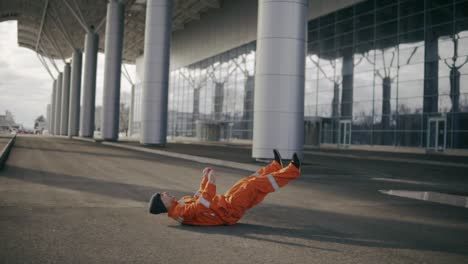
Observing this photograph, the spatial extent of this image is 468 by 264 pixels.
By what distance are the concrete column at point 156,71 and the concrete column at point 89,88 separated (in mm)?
24005

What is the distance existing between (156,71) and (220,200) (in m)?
27.4

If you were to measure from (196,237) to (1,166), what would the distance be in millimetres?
10165

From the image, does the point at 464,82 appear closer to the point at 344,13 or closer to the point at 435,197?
the point at 344,13

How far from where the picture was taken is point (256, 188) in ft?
18.1

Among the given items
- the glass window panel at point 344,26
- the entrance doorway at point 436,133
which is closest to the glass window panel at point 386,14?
the glass window panel at point 344,26

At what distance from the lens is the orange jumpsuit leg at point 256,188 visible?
5488mm

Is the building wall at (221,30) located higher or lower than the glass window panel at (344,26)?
higher

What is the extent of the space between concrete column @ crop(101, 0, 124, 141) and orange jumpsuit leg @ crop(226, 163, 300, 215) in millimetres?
39893

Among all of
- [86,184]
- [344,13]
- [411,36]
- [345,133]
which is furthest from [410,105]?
[86,184]

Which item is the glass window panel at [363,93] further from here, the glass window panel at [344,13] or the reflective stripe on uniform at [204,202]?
the reflective stripe on uniform at [204,202]

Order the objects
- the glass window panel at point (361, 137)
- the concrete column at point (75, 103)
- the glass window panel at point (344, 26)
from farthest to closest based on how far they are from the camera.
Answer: the concrete column at point (75, 103), the glass window panel at point (344, 26), the glass window panel at point (361, 137)

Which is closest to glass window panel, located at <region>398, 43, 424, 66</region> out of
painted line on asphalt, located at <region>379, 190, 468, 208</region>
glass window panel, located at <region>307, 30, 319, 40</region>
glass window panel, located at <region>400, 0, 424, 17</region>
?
glass window panel, located at <region>400, 0, 424, 17</region>

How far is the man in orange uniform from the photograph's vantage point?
18.0 ft

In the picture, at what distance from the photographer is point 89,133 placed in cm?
5428
